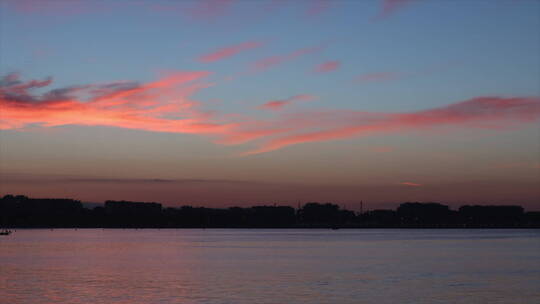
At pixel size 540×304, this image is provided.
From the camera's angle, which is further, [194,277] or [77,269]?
[77,269]

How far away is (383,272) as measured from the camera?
8112cm

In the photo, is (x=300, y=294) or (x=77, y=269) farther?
(x=77, y=269)

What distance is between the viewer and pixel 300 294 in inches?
2274

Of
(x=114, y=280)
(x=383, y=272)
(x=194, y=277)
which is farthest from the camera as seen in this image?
(x=383, y=272)

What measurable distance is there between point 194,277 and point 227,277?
3.45m

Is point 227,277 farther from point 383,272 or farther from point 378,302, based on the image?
point 378,302

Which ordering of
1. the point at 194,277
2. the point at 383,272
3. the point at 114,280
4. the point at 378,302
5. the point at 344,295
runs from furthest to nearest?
the point at 383,272
the point at 194,277
the point at 114,280
the point at 344,295
the point at 378,302

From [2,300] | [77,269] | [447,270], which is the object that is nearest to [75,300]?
[2,300]

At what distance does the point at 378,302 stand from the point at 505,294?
13.3 metres

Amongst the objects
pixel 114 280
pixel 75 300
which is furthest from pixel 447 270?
pixel 75 300

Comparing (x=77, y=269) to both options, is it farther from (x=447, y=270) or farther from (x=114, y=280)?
(x=447, y=270)

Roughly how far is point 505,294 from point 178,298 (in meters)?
27.4

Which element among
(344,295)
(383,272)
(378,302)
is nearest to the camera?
(378,302)

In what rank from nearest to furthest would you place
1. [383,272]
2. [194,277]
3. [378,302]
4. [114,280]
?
[378,302]
[114,280]
[194,277]
[383,272]
